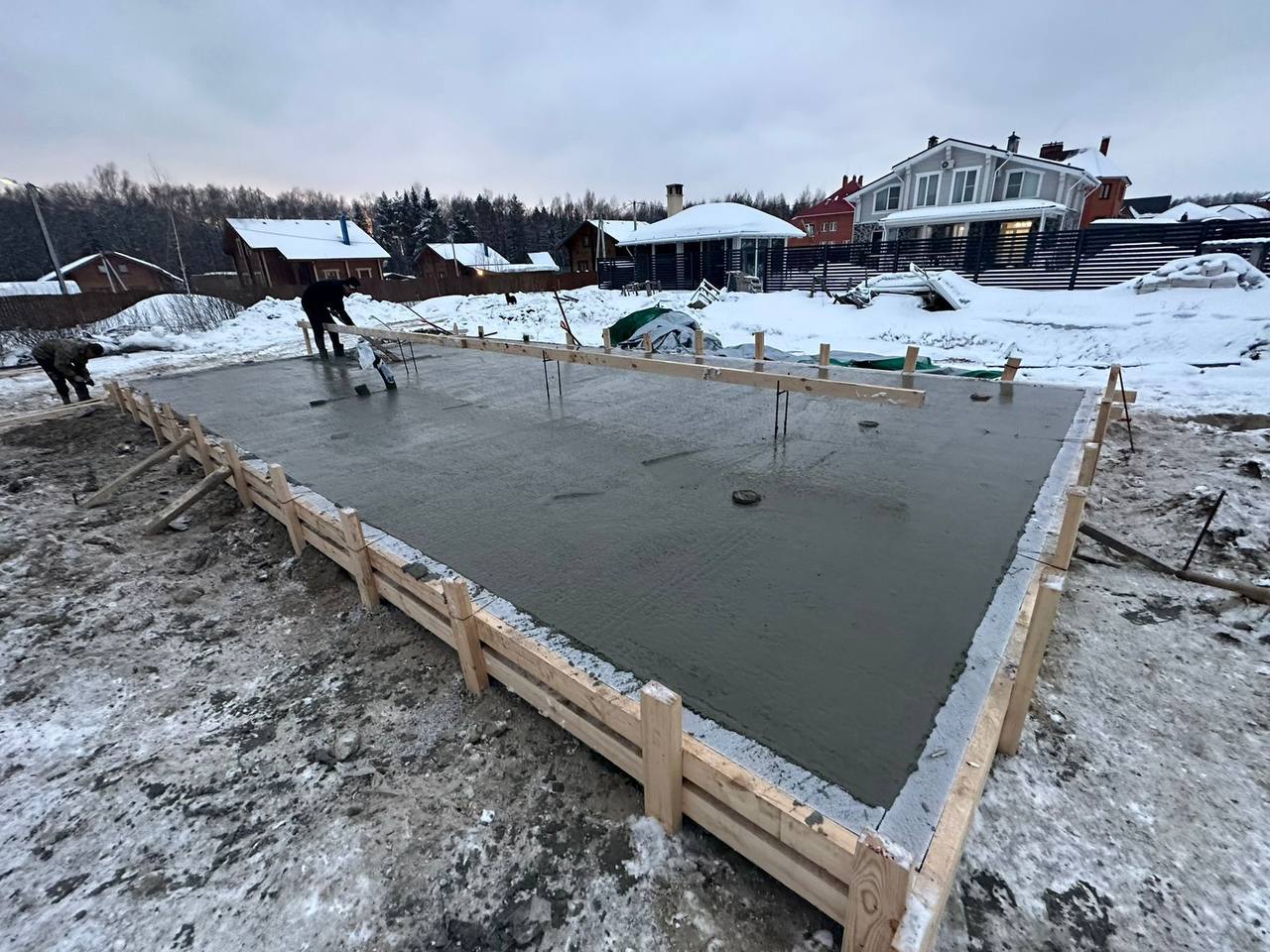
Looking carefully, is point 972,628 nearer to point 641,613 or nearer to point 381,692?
point 641,613

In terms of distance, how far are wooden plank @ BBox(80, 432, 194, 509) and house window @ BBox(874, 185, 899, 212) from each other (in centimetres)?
2883

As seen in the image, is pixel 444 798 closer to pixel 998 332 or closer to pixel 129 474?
pixel 129 474

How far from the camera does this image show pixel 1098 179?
1076 inches

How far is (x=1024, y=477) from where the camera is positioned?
4.60m

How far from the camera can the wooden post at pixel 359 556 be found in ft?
10.4

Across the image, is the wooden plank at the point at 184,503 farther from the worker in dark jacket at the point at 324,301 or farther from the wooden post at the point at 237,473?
the worker in dark jacket at the point at 324,301

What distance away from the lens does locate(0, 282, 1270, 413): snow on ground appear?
859cm

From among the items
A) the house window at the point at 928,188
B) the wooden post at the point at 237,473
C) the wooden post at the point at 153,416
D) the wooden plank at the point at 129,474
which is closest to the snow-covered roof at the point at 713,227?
the house window at the point at 928,188

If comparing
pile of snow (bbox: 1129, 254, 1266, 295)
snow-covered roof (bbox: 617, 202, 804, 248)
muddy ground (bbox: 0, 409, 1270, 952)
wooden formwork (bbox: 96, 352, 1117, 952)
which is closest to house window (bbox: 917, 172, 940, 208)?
snow-covered roof (bbox: 617, 202, 804, 248)

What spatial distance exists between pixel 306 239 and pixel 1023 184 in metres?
36.1

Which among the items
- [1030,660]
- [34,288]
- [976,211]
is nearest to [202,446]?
[1030,660]

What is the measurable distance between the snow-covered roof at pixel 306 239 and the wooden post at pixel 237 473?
3161cm

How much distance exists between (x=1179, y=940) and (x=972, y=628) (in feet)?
4.25

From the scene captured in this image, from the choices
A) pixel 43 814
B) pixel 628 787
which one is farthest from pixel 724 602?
pixel 43 814
